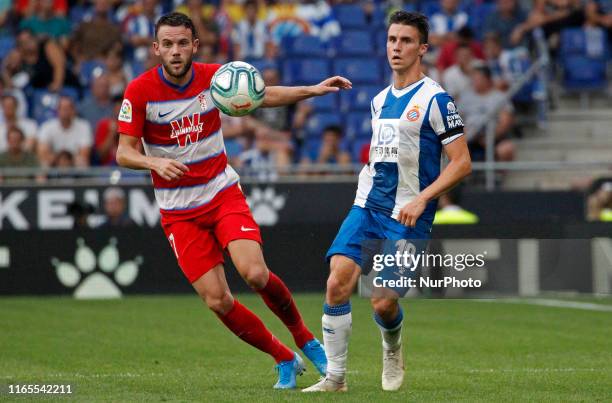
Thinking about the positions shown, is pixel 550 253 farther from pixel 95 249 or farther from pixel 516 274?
pixel 95 249

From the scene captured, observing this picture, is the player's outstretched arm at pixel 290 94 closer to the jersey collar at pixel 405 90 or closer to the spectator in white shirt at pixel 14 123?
the jersey collar at pixel 405 90

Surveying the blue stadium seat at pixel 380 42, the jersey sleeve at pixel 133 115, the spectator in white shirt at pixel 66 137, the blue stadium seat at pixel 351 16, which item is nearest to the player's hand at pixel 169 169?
the jersey sleeve at pixel 133 115

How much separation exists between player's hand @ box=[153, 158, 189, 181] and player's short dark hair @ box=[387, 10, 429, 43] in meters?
1.66

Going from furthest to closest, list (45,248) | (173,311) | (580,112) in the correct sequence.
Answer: (580,112)
(45,248)
(173,311)

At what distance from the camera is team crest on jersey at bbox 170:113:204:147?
859cm

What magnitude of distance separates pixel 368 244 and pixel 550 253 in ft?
14.4

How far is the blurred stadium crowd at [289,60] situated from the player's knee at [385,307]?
959cm

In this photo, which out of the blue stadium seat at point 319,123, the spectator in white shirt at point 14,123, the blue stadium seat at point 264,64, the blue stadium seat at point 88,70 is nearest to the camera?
the spectator in white shirt at point 14,123

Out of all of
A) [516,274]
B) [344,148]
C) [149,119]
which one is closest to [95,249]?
[344,148]

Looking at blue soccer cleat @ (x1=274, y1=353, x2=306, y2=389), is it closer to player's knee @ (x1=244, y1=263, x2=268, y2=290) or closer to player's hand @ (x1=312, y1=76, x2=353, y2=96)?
player's knee @ (x1=244, y1=263, x2=268, y2=290)

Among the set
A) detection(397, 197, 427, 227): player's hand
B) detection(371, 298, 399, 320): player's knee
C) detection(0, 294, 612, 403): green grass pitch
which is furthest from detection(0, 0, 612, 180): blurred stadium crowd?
detection(397, 197, 427, 227): player's hand

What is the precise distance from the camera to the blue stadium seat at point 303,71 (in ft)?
66.7

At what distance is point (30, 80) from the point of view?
65.5 feet

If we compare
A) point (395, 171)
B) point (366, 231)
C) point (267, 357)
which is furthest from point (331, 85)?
point (267, 357)
